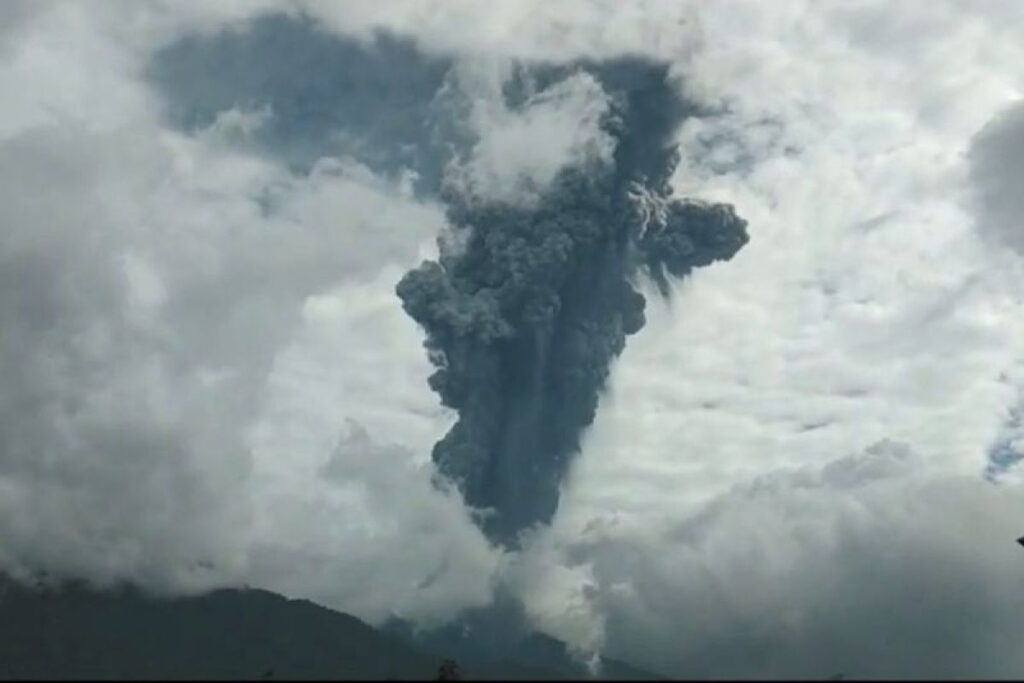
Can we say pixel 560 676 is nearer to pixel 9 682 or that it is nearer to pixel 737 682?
pixel 737 682

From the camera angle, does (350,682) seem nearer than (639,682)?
Yes

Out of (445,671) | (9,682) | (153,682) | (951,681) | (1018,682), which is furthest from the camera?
(445,671)

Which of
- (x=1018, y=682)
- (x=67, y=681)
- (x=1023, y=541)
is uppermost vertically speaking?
(x=1023, y=541)

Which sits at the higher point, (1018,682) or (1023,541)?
(1023,541)

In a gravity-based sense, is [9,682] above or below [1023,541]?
below

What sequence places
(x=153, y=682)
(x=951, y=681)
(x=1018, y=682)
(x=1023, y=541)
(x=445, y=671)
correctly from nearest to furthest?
(x=951, y=681) < (x=1018, y=682) < (x=153, y=682) < (x=1023, y=541) < (x=445, y=671)

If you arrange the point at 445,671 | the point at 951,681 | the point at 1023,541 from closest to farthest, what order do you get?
the point at 951,681
the point at 1023,541
the point at 445,671

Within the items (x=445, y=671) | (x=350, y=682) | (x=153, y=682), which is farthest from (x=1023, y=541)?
(x=153, y=682)

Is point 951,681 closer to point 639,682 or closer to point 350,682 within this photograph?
point 639,682

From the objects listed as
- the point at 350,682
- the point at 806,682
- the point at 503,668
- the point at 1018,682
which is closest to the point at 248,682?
the point at 350,682
